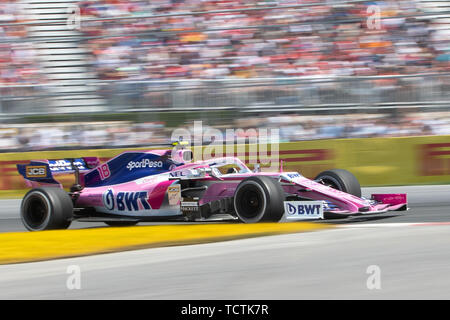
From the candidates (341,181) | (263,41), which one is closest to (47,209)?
(341,181)

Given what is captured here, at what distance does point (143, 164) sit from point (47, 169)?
1271 mm

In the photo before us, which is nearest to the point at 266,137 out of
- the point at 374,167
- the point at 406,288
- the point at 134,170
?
the point at 374,167

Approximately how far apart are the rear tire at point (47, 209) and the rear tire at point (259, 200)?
7.10 ft

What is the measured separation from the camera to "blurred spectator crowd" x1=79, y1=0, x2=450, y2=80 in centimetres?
1377

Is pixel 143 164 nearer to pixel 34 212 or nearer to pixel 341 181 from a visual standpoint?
pixel 34 212

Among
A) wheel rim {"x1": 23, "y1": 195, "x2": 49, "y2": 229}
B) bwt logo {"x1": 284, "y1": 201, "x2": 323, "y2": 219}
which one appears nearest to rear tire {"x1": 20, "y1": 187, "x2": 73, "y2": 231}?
wheel rim {"x1": 23, "y1": 195, "x2": 49, "y2": 229}

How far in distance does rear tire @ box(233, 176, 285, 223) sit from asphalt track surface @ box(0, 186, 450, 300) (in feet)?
4.55

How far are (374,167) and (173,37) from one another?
481 cm

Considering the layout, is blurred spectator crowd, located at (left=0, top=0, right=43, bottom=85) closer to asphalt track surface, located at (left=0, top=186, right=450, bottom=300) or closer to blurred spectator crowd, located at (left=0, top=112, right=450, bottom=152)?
blurred spectator crowd, located at (left=0, top=112, right=450, bottom=152)

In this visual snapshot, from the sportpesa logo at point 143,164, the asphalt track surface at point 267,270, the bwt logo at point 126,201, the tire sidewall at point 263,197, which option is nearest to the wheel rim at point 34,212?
the bwt logo at point 126,201

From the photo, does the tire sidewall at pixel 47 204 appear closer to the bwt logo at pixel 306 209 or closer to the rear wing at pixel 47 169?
the rear wing at pixel 47 169

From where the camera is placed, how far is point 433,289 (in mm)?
4312
